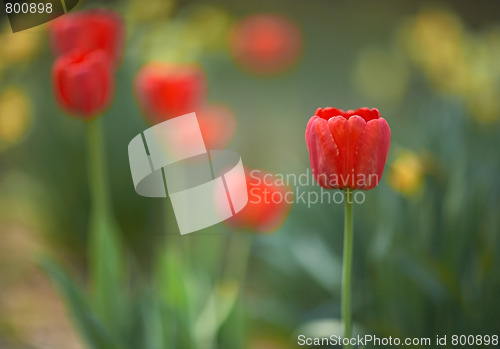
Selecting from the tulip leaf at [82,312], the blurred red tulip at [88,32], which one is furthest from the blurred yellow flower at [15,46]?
the tulip leaf at [82,312]

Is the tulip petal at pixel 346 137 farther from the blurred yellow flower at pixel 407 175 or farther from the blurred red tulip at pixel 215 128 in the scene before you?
the blurred red tulip at pixel 215 128

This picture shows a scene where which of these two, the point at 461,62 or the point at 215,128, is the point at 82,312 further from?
the point at 461,62

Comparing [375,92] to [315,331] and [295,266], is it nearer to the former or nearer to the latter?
[295,266]

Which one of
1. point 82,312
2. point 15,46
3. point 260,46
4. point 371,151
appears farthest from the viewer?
point 260,46

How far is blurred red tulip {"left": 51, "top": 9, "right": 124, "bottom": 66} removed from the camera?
800mm

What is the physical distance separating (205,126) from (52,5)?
13.5 inches

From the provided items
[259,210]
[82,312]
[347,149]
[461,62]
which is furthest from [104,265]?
[461,62]

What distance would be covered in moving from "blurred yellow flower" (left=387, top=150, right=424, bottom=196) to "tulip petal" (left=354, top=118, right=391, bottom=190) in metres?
0.34

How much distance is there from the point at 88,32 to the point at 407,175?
46 centimetres

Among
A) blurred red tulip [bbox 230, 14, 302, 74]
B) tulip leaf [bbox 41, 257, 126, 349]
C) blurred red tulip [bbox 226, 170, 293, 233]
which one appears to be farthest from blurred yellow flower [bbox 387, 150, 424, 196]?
blurred red tulip [bbox 230, 14, 302, 74]

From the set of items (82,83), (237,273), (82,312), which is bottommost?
(237,273)

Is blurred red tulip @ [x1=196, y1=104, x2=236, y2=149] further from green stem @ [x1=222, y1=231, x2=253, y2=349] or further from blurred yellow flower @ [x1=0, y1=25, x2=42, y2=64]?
blurred yellow flower @ [x1=0, y1=25, x2=42, y2=64]

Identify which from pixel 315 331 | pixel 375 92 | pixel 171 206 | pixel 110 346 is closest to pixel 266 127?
pixel 375 92

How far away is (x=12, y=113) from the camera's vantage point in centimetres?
112
